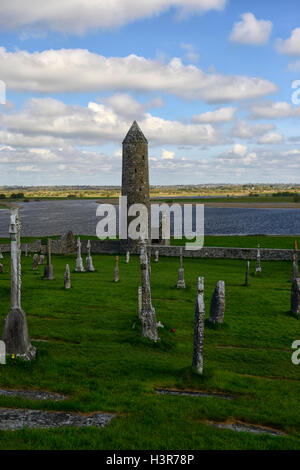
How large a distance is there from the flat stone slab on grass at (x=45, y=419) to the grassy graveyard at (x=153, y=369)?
0.20 m

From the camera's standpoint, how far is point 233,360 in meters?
12.5

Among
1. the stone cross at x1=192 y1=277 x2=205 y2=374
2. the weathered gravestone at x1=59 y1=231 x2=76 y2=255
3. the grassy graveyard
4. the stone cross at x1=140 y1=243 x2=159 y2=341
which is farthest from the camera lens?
the weathered gravestone at x1=59 y1=231 x2=76 y2=255

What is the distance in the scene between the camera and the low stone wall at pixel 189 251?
36.3 metres

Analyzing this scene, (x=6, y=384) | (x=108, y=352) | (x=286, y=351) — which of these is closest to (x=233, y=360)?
(x=286, y=351)

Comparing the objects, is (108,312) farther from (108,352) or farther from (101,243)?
(101,243)

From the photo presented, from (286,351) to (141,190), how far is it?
94.8 feet

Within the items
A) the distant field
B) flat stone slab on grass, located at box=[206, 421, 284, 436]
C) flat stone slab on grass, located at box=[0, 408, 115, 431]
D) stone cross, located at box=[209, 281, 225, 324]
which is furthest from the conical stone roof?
flat stone slab on grass, located at box=[206, 421, 284, 436]

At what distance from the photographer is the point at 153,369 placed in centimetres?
1083

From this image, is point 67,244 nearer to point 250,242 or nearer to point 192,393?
point 250,242

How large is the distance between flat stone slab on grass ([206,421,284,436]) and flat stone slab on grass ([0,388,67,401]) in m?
3.42

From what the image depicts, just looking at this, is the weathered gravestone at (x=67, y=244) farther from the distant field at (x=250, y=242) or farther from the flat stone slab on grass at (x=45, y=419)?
the flat stone slab on grass at (x=45, y=419)

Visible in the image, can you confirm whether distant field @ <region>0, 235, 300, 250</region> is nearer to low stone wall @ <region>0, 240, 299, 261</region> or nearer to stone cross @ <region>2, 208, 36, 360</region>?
low stone wall @ <region>0, 240, 299, 261</region>

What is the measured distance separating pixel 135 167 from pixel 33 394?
3291 cm

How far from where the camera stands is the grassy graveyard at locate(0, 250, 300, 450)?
720cm
